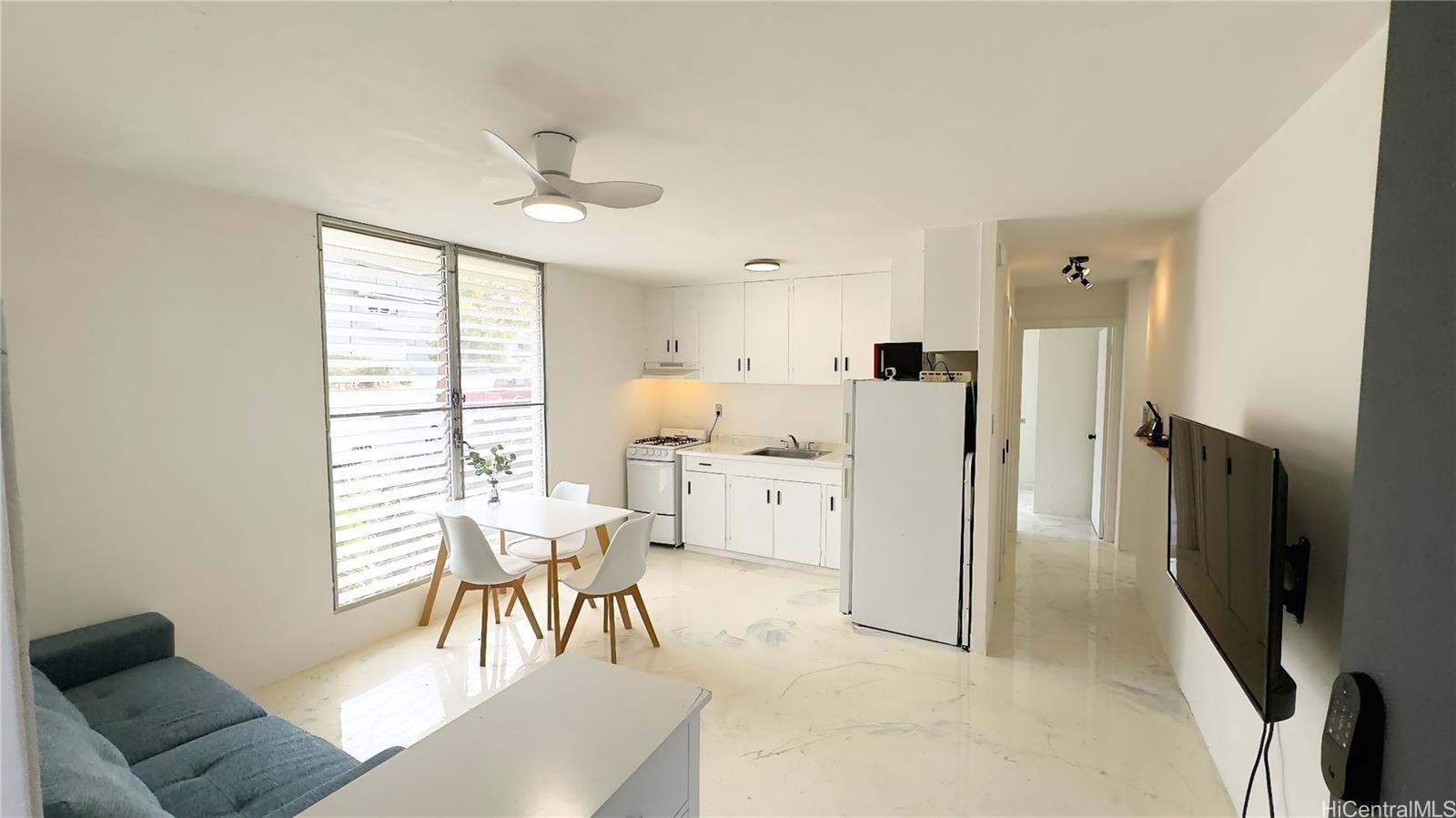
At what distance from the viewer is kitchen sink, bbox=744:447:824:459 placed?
5238 millimetres

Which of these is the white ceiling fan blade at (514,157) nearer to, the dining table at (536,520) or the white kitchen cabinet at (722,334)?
the dining table at (536,520)

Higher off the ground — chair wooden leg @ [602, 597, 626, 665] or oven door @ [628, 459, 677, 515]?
oven door @ [628, 459, 677, 515]

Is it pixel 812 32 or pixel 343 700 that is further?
pixel 343 700

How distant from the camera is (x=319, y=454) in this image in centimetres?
316

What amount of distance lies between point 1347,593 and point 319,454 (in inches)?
149

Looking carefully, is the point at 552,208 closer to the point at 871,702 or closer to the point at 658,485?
the point at 871,702

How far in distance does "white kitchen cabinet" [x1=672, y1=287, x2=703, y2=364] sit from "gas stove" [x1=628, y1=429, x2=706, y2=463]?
72 cm

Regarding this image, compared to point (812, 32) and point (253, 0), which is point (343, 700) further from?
point (812, 32)

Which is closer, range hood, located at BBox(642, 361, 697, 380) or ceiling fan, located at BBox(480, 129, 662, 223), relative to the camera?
ceiling fan, located at BBox(480, 129, 662, 223)

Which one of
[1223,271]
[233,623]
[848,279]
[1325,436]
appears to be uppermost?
[848,279]

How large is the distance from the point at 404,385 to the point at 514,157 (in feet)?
7.33

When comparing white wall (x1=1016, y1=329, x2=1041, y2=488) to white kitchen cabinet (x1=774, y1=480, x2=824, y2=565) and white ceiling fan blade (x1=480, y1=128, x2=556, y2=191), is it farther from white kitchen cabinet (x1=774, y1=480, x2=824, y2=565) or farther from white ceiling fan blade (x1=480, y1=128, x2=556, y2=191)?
white ceiling fan blade (x1=480, y1=128, x2=556, y2=191)

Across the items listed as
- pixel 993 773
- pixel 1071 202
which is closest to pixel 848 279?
pixel 1071 202

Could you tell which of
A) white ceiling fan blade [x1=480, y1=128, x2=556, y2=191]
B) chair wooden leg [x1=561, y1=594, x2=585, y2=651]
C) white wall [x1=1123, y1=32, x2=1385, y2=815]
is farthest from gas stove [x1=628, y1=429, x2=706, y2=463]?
white wall [x1=1123, y1=32, x2=1385, y2=815]
